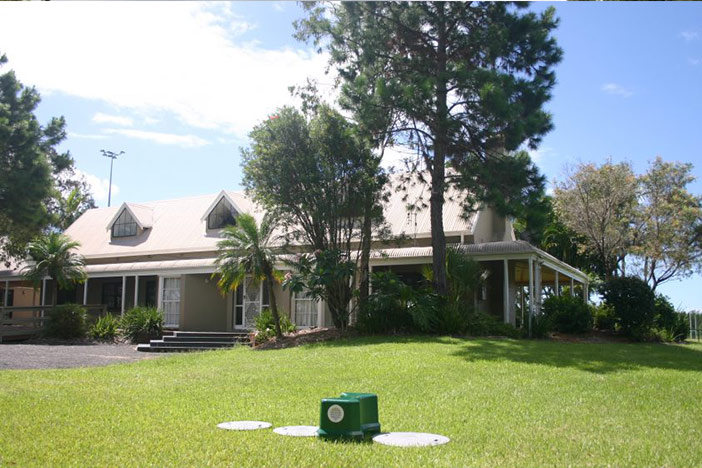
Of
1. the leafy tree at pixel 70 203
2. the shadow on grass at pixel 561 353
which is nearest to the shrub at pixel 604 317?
the shadow on grass at pixel 561 353

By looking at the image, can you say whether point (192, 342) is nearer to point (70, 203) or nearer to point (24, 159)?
point (24, 159)

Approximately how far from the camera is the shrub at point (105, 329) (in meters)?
22.7

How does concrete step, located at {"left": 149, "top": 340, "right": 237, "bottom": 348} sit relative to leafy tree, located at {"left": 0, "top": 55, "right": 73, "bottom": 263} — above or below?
below

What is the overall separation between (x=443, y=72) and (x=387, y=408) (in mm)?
11271

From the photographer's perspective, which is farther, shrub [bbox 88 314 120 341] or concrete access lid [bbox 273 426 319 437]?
shrub [bbox 88 314 120 341]

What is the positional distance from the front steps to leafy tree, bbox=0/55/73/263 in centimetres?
662

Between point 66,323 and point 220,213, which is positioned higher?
point 220,213

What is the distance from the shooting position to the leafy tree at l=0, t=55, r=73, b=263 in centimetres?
2138

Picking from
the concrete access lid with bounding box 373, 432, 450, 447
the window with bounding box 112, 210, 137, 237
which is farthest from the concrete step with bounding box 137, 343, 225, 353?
the concrete access lid with bounding box 373, 432, 450, 447

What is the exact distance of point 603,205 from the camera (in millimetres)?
28297

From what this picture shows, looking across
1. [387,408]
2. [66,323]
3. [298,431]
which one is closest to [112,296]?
[66,323]

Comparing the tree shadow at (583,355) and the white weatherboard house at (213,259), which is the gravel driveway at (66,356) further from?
the tree shadow at (583,355)

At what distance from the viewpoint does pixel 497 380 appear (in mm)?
9961

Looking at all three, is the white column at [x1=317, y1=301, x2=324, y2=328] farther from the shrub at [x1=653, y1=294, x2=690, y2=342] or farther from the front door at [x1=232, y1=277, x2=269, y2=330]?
the shrub at [x1=653, y1=294, x2=690, y2=342]
